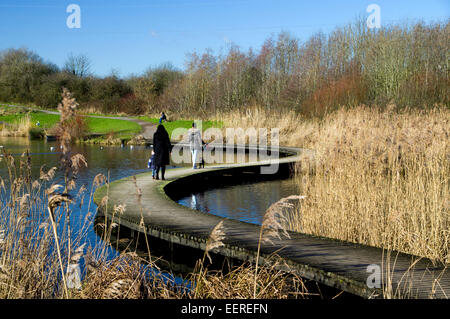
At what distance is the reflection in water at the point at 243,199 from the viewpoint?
30.8 feet

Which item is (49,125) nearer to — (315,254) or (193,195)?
(193,195)

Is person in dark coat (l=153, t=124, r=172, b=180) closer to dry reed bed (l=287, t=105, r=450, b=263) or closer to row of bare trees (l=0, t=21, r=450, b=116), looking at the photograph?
dry reed bed (l=287, t=105, r=450, b=263)

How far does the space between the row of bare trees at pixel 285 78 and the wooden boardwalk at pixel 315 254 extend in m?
12.2

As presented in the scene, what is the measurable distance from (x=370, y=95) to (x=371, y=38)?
725 cm

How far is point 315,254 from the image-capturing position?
5.12 m

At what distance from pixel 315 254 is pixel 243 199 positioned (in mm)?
5630

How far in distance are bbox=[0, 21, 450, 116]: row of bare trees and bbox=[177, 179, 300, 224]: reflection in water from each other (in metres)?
6.85

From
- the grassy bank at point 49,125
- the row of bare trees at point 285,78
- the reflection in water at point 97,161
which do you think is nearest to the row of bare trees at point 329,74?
the row of bare trees at point 285,78

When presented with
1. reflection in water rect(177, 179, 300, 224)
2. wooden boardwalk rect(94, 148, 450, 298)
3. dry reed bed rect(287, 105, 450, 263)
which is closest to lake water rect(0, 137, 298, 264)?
reflection in water rect(177, 179, 300, 224)

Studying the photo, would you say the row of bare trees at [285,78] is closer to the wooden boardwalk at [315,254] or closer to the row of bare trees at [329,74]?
the row of bare trees at [329,74]

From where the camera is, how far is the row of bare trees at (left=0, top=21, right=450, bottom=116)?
21.1 metres

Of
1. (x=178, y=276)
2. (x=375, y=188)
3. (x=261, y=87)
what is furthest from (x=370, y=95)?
(x=178, y=276)
